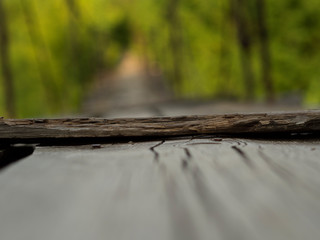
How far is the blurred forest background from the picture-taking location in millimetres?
11602

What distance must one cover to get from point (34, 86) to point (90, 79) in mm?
5783

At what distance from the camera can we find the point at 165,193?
92 centimetres

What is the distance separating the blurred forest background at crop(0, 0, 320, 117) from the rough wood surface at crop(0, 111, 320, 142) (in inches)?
276

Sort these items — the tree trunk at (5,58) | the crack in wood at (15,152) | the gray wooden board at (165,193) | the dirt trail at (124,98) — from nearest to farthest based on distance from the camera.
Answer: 1. the gray wooden board at (165,193)
2. the crack in wood at (15,152)
3. the dirt trail at (124,98)
4. the tree trunk at (5,58)

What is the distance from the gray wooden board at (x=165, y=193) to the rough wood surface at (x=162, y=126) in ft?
0.32

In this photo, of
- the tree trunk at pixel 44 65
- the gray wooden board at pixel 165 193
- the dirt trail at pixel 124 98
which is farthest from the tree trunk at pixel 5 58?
the gray wooden board at pixel 165 193

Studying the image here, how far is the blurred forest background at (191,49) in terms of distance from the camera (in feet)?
A: 38.1

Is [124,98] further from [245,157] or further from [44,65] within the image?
[245,157]

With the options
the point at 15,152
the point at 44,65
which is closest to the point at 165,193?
the point at 15,152

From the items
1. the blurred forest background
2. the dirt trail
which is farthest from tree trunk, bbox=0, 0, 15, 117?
the dirt trail

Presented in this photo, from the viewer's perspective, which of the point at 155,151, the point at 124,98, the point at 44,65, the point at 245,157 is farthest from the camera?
the point at 44,65

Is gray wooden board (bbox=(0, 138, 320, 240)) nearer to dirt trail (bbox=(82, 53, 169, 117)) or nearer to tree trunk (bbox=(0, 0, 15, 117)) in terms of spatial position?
dirt trail (bbox=(82, 53, 169, 117))

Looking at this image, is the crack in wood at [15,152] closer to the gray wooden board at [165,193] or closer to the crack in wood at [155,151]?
the gray wooden board at [165,193]

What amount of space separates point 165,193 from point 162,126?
20.9 inches
